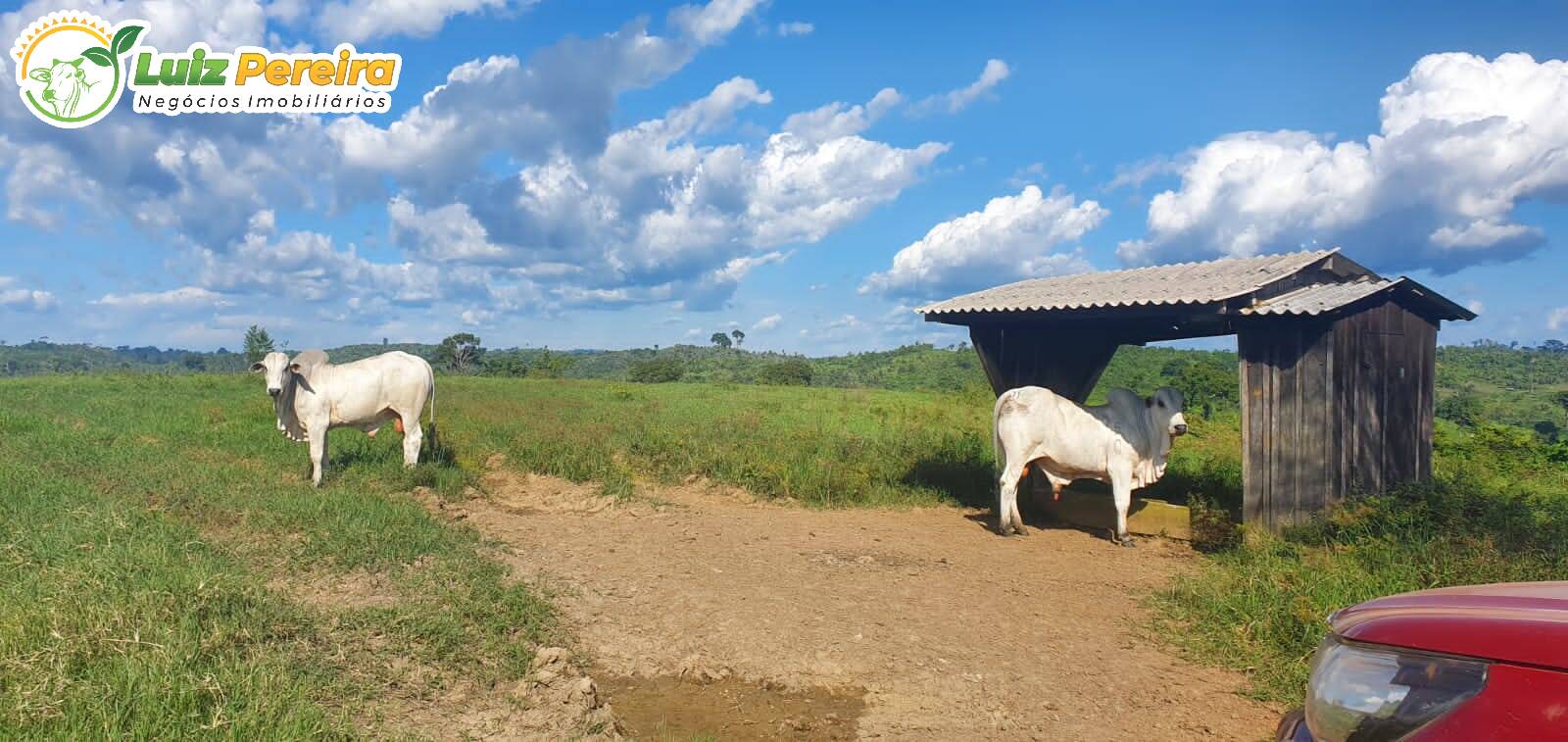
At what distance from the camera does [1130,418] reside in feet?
30.6

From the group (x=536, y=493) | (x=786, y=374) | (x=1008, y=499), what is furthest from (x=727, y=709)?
(x=786, y=374)

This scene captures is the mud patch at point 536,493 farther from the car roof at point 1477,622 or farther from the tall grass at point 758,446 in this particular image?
the car roof at point 1477,622

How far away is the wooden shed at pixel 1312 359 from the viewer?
27.0ft

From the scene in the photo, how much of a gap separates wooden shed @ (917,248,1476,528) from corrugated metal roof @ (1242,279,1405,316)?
0.02 meters

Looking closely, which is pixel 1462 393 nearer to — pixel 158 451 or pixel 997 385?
pixel 997 385

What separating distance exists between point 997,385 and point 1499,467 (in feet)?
26.7

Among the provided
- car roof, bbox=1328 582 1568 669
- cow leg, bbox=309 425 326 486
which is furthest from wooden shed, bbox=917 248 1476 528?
cow leg, bbox=309 425 326 486

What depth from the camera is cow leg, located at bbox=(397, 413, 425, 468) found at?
1053 cm

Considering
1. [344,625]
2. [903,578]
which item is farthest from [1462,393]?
[344,625]

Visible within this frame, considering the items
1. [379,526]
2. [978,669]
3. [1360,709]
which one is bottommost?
[978,669]

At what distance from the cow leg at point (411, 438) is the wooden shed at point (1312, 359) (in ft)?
22.9

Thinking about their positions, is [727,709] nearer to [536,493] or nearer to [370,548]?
[370,548]

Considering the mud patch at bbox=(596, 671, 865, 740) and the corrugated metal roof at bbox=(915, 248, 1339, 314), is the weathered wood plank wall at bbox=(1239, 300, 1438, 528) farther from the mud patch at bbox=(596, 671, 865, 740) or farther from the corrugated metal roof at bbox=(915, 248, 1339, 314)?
the mud patch at bbox=(596, 671, 865, 740)

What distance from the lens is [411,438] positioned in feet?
34.7
